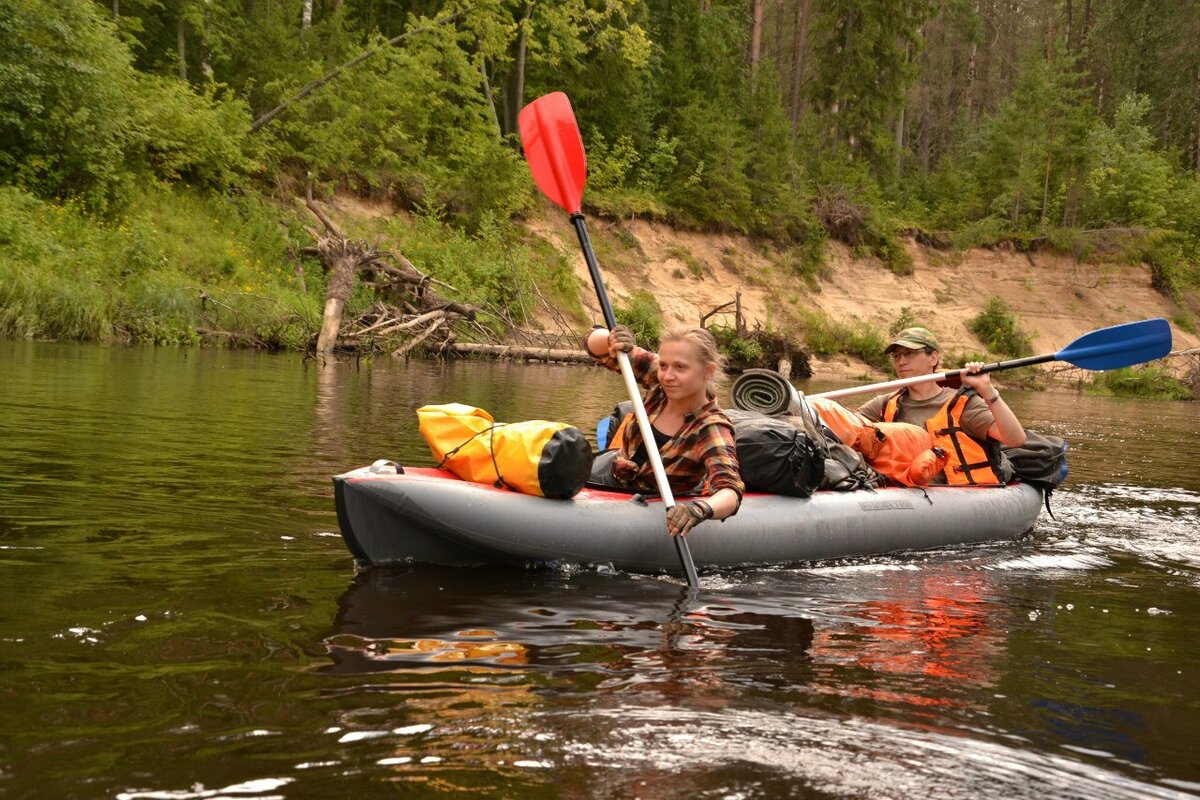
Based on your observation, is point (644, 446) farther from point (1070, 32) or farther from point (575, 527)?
point (1070, 32)

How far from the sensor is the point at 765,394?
18.2ft

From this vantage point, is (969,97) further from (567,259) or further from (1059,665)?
(1059,665)

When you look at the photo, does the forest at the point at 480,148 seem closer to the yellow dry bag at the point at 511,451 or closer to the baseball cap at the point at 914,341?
the baseball cap at the point at 914,341

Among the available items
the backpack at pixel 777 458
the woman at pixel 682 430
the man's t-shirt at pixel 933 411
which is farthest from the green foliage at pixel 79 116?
the backpack at pixel 777 458

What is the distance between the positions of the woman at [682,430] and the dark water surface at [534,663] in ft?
1.19

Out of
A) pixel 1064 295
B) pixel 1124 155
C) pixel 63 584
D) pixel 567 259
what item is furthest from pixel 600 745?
pixel 1124 155

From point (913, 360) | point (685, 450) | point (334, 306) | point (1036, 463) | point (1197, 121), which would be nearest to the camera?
point (685, 450)

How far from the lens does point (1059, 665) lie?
11.2 ft

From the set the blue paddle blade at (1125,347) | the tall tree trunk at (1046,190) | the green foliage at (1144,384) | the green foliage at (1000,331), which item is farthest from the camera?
the tall tree trunk at (1046,190)

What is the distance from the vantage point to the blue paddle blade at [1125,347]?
6.40 m

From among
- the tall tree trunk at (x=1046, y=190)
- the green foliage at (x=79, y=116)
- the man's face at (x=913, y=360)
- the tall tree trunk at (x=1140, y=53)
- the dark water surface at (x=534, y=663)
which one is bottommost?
the dark water surface at (x=534, y=663)

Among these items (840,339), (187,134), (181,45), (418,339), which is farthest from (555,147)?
(840,339)

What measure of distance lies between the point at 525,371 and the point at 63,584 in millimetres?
12266

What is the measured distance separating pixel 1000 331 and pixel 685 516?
2316cm
